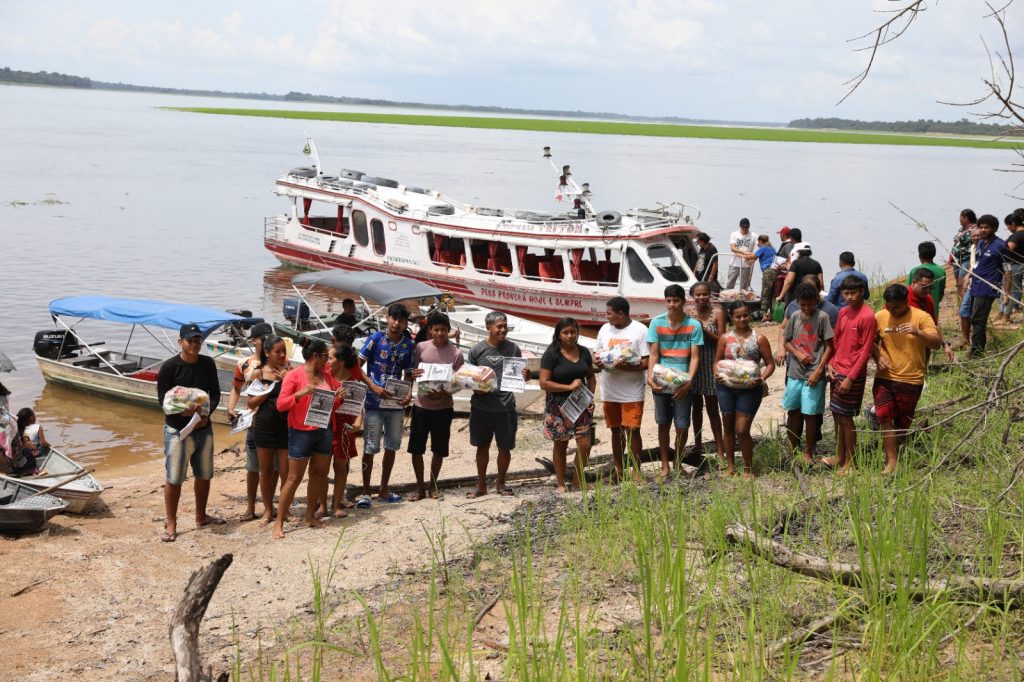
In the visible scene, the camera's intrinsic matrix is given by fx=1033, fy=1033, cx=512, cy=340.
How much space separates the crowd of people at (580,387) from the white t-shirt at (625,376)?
0.04ft

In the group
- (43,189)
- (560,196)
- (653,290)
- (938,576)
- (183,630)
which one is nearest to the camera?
(183,630)

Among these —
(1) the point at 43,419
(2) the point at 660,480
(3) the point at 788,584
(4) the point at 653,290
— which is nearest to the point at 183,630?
(3) the point at 788,584

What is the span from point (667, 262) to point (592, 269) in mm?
1622

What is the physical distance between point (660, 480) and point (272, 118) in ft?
593

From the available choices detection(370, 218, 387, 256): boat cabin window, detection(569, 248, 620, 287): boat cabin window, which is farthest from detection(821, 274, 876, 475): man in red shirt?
detection(370, 218, 387, 256): boat cabin window

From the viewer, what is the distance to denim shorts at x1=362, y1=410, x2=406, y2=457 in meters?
9.24

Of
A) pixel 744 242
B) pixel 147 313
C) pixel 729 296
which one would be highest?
pixel 744 242

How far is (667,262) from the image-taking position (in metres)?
19.7

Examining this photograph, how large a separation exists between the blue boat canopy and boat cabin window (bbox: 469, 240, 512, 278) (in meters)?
7.41

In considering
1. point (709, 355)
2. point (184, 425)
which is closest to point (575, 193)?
point (709, 355)

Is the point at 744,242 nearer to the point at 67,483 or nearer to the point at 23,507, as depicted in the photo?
the point at 67,483

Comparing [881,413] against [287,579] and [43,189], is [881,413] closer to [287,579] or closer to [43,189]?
[287,579]

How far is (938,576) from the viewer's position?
5.41m

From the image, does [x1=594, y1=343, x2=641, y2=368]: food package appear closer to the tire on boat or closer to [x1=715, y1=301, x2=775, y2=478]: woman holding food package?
[x1=715, y1=301, x2=775, y2=478]: woman holding food package
